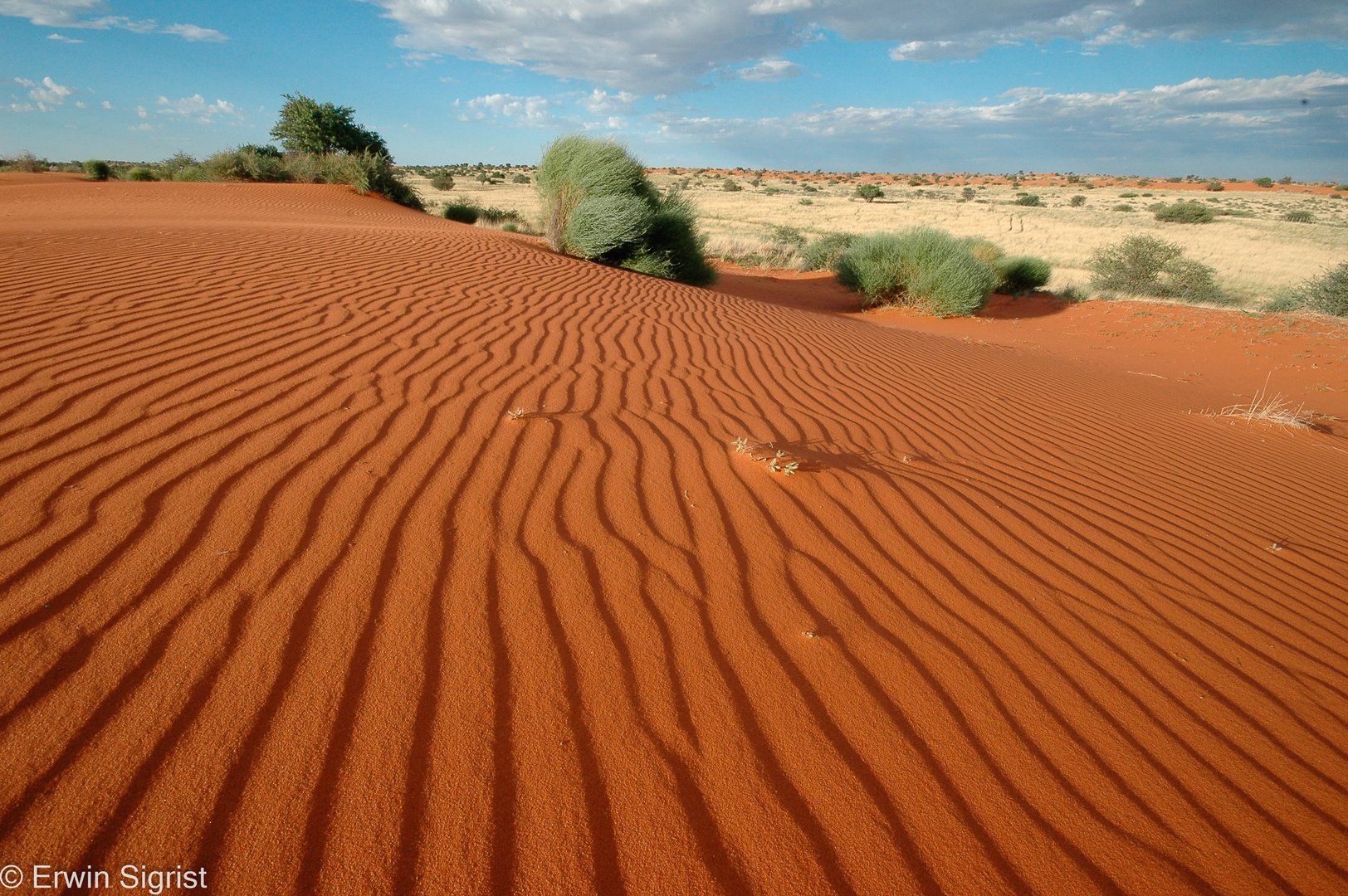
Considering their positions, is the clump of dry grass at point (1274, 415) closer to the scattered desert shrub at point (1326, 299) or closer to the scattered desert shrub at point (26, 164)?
the scattered desert shrub at point (1326, 299)

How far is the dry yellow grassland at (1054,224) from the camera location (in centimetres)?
1930

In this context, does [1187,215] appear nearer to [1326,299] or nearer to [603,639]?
[1326,299]

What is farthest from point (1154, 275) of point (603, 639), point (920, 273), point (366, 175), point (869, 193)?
point (869, 193)

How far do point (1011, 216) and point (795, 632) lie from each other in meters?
33.4

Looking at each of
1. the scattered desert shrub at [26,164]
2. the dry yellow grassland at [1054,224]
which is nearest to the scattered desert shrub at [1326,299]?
the dry yellow grassland at [1054,224]

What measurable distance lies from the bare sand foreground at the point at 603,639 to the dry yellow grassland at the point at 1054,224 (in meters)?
11.7

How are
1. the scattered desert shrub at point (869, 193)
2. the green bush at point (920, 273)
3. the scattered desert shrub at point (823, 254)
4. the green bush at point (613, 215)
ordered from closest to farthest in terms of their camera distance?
1. the green bush at point (613, 215)
2. the green bush at point (920, 273)
3. the scattered desert shrub at point (823, 254)
4. the scattered desert shrub at point (869, 193)

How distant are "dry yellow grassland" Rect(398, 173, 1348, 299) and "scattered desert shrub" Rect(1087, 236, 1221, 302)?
3.15 feet

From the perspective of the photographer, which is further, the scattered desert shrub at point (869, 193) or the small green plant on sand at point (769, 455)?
the scattered desert shrub at point (869, 193)

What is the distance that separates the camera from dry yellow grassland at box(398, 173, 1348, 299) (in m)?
19.3

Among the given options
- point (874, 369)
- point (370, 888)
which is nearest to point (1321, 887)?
point (370, 888)

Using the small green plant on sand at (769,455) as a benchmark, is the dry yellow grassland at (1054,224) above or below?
above

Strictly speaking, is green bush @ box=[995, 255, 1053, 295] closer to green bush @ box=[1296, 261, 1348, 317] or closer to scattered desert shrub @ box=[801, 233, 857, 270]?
scattered desert shrub @ box=[801, 233, 857, 270]

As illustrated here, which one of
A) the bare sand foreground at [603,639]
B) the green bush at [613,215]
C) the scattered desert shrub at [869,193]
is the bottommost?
the bare sand foreground at [603,639]
